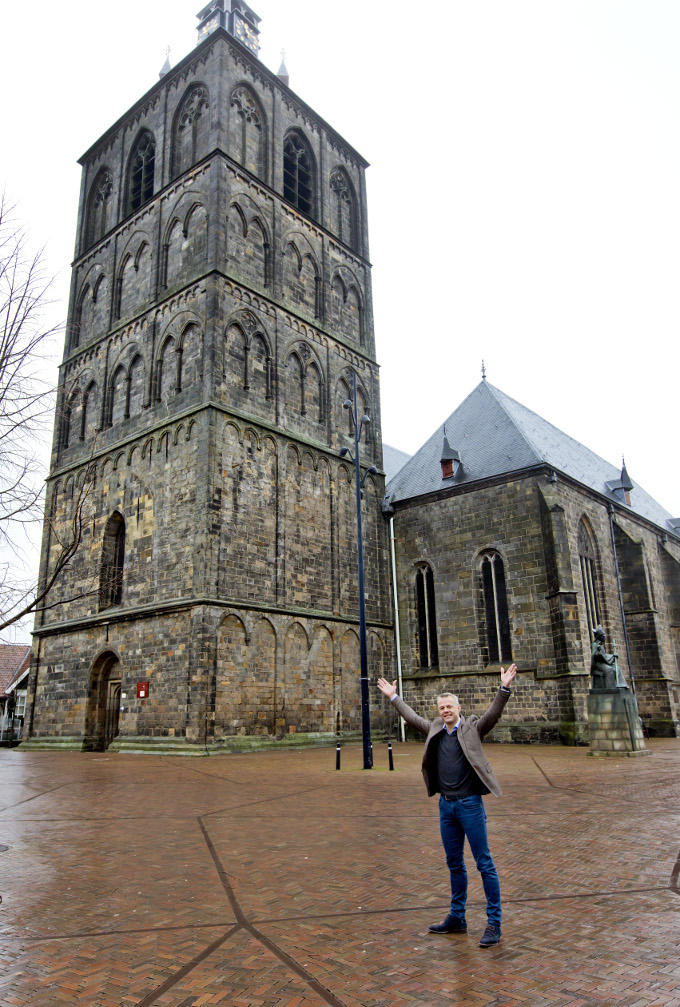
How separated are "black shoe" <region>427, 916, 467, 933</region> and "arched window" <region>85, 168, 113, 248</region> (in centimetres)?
3377

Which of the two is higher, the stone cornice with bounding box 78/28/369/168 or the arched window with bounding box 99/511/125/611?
the stone cornice with bounding box 78/28/369/168

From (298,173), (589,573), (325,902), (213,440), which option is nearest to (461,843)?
(325,902)

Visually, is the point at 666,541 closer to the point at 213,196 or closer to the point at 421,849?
the point at 213,196

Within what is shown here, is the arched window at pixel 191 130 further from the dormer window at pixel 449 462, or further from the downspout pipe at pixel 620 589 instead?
the downspout pipe at pixel 620 589

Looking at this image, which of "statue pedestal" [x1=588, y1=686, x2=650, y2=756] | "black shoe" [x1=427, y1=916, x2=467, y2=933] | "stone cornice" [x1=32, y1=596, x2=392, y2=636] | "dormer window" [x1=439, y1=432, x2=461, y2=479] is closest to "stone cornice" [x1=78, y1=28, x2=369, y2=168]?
"dormer window" [x1=439, y1=432, x2=461, y2=479]

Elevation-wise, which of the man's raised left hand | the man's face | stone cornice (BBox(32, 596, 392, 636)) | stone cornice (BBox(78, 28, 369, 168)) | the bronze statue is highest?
stone cornice (BBox(78, 28, 369, 168))

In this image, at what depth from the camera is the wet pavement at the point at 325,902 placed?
4.01 m

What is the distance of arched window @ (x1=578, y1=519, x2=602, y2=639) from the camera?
26.7m

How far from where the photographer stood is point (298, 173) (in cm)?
3156

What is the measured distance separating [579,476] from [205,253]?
58.1ft

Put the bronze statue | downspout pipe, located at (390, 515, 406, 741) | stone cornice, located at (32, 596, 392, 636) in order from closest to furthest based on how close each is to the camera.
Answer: the bronze statue
stone cornice, located at (32, 596, 392, 636)
downspout pipe, located at (390, 515, 406, 741)

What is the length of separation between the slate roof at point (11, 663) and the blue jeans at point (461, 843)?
40.5 metres

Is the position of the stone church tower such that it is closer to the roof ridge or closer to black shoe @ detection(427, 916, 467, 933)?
the roof ridge

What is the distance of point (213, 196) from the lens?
85.4 feet
